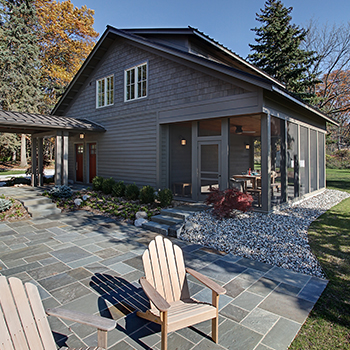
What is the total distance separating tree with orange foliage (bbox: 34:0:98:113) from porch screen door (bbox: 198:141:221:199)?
21.1 m

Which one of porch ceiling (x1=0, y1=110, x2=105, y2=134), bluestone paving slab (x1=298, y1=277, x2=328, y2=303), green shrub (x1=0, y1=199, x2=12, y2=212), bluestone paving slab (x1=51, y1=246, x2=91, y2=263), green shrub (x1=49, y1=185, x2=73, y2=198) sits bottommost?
bluestone paving slab (x1=298, y1=277, x2=328, y2=303)

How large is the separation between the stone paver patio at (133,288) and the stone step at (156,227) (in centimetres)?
36

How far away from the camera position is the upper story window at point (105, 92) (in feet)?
38.2

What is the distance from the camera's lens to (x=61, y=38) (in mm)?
25719

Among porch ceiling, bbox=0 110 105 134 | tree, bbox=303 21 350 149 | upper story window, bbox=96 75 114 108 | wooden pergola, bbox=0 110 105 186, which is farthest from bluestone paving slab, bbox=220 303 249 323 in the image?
tree, bbox=303 21 350 149

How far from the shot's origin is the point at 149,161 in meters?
9.84

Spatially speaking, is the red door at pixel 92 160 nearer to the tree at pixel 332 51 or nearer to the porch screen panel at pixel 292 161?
the porch screen panel at pixel 292 161

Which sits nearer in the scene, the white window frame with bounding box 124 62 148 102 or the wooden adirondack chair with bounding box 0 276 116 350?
the wooden adirondack chair with bounding box 0 276 116 350

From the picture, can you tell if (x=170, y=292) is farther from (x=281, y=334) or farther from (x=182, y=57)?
(x=182, y=57)

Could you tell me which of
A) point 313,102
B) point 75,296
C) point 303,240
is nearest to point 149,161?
point 303,240

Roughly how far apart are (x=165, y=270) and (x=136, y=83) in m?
8.85

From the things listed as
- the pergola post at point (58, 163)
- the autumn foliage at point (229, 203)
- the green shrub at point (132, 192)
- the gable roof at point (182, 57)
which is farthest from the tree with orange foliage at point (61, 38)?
the autumn foliage at point (229, 203)

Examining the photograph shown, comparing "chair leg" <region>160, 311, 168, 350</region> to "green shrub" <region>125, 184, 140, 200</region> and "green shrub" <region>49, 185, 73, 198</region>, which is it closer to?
"green shrub" <region>125, 184, 140, 200</region>

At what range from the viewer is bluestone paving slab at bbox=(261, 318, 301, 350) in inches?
98.6
